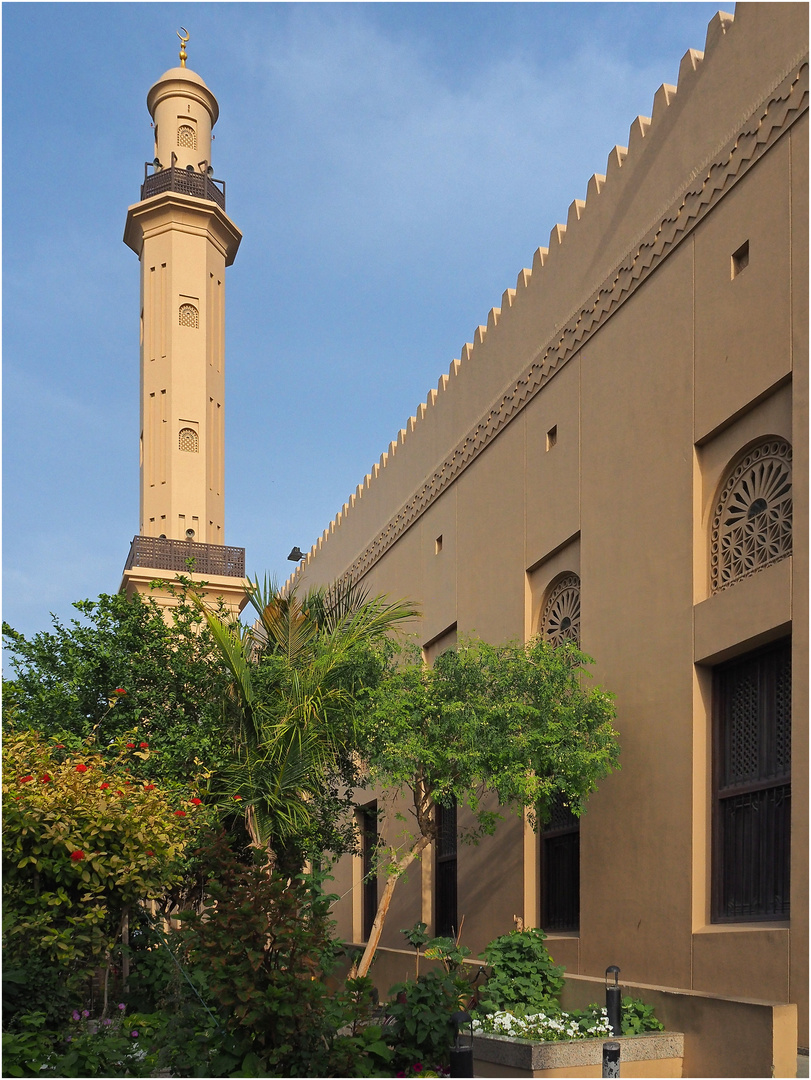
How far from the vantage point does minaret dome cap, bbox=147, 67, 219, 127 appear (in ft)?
84.9

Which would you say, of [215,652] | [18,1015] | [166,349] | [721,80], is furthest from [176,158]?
[18,1015]

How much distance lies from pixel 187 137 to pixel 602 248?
15.2 m

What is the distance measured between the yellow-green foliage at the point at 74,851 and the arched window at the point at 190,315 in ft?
49.7

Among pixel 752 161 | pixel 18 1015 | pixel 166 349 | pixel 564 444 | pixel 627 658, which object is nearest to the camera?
pixel 18 1015

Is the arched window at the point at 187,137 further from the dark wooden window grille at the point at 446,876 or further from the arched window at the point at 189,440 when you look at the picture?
the dark wooden window grille at the point at 446,876

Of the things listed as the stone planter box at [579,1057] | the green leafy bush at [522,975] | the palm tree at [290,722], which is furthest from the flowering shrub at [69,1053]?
the green leafy bush at [522,975]

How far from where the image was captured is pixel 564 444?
14.4 meters

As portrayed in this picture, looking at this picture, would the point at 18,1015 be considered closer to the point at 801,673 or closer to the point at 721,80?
the point at 801,673

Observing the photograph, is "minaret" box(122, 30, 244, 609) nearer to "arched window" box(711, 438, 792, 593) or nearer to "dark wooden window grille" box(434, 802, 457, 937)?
"dark wooden window grille" box(434, 802, 457, 937)

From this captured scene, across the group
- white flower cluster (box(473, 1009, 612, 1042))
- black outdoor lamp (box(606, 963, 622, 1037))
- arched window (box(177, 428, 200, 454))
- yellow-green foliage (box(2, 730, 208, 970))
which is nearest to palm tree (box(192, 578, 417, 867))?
yellow-green foliage (box(2, 730, 208, 970))

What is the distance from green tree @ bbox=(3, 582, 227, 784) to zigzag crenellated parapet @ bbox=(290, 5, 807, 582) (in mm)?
5438

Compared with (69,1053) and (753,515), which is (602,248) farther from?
(69,1053)

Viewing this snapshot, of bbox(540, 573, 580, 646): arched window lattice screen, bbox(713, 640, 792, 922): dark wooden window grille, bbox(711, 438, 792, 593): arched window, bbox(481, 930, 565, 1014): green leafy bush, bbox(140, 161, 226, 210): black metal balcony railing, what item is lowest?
bbox(481, 930, 565, 1014): green leafy bush

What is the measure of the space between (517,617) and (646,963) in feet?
17.7
